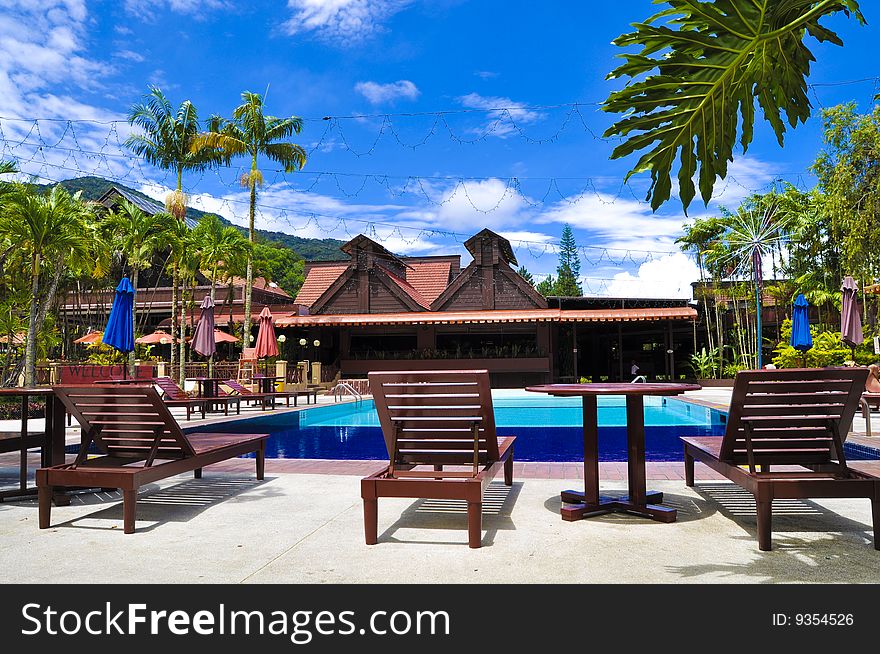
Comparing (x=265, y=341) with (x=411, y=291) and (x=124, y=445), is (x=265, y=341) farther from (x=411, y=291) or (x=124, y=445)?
(x=124, y=445)

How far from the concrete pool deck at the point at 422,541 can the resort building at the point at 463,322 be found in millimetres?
19681

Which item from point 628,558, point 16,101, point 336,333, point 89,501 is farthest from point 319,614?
point 336,333

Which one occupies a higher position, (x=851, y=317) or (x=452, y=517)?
(x=851, y=317)

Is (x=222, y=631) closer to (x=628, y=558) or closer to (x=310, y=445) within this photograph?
(x=628, y=558)

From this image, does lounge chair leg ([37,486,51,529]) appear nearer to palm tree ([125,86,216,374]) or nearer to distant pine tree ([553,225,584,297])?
palm tree ([125,86,216,374])

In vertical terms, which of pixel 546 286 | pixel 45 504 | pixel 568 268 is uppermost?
pixel 568 268

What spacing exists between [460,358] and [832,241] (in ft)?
45.0

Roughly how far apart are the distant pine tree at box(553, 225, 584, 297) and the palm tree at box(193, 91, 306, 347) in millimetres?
39271

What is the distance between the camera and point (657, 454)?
304 inches

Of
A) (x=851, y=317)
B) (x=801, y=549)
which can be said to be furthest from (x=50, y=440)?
(x=851, y=317)

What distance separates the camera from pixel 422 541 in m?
3.22

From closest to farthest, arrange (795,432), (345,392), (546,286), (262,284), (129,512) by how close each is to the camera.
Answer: (795,432), (129,512), (345,392), (262,284), (546,286)

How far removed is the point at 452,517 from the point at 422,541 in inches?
21.9

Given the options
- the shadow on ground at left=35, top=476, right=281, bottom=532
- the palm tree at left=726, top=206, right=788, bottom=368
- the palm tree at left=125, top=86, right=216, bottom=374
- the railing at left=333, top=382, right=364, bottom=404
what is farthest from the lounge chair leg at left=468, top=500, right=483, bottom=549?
the palm tree at left=125, top=86, right=216, bottom=374
